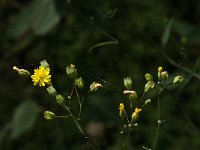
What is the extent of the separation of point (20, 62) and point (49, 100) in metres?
0.56

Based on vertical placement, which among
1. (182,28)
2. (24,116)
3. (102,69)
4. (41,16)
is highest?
(41,16)

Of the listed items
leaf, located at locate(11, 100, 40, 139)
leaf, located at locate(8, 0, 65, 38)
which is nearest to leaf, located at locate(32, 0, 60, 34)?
leaf, located at locate(8, 0, 65, 38)

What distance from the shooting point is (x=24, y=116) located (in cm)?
329

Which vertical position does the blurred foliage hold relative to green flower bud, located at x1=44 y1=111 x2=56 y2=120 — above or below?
below

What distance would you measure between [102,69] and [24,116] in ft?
1.83

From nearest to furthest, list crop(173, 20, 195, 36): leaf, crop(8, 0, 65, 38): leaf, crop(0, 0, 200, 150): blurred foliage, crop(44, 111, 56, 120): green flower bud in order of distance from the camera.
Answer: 1. crop(44, 111, 56, 120): green flower bud
2. crop(8, 0, 65, 38): leaf
3. crop(0, 0, 200, 150): blurred foliage
4. crop(173, 20, 195, 36): leaf

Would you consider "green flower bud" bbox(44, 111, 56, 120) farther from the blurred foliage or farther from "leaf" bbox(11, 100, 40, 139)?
"leaf" bbox(11, 100, 40, 139)

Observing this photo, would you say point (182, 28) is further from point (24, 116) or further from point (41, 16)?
point (24, 116)

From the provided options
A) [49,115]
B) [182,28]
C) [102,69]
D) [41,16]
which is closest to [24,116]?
[102,69]

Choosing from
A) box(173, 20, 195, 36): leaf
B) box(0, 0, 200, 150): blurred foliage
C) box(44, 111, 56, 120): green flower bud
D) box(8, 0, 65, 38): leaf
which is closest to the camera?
box(44, 111, 56, 120): green flower bud

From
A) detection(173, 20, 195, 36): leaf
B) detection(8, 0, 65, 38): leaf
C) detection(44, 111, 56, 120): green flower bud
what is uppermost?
detection(44, 111, 56, 120): green flower bud

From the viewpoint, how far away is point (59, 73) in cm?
364

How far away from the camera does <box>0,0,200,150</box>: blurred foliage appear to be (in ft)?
10.6

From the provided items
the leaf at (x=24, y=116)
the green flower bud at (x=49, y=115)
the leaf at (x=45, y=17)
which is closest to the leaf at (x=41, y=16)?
the leaf at (x=45, y=17)
